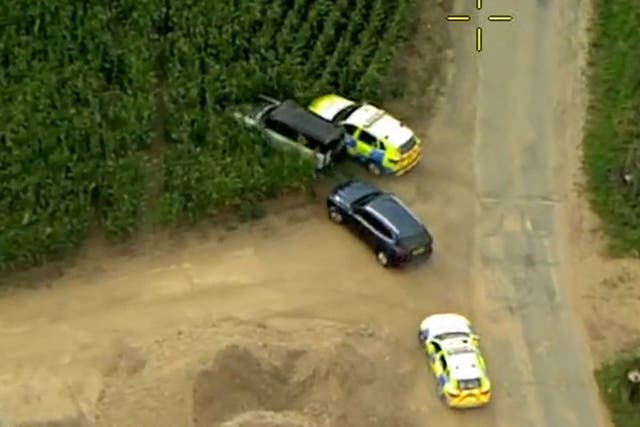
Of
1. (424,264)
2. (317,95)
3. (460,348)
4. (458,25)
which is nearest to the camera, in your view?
(460,348)

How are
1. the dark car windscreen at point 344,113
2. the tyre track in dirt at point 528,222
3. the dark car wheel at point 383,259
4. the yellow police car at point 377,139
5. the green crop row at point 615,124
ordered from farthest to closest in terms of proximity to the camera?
the dark car windscreen at point 344,113 < the yellow police car at point 377,139 < the green crop row at point 615,124 < the dark car wheel at point 383,259 < the tyre track in dirt at point 528,222

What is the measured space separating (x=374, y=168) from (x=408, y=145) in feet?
3.51

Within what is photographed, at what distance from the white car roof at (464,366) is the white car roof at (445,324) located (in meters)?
0.80

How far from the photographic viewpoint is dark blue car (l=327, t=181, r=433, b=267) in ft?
103

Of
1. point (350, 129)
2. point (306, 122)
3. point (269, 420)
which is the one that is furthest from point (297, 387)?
point (350, 129)

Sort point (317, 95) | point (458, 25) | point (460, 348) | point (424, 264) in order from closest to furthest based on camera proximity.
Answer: point (460, 348), point (424, 264), point (317, 95), point (458, 25)

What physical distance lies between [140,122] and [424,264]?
8062 millimetres

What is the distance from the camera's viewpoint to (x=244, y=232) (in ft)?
106

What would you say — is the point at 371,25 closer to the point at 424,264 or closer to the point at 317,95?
the point at 317,95

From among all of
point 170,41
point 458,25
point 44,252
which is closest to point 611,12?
point 458,25

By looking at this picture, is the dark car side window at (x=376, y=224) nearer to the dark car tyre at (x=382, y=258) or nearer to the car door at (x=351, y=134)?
the dark car tyre at (x=382, y=258)

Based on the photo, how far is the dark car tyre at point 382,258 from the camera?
3164 cm

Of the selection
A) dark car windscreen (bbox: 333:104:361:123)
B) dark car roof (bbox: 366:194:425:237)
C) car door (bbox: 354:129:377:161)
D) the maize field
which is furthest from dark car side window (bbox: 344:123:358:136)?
dark car roof (bbox: 366:194:425:237)

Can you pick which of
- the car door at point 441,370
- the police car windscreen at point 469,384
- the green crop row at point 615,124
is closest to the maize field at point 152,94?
the green crop row at point 615,124
